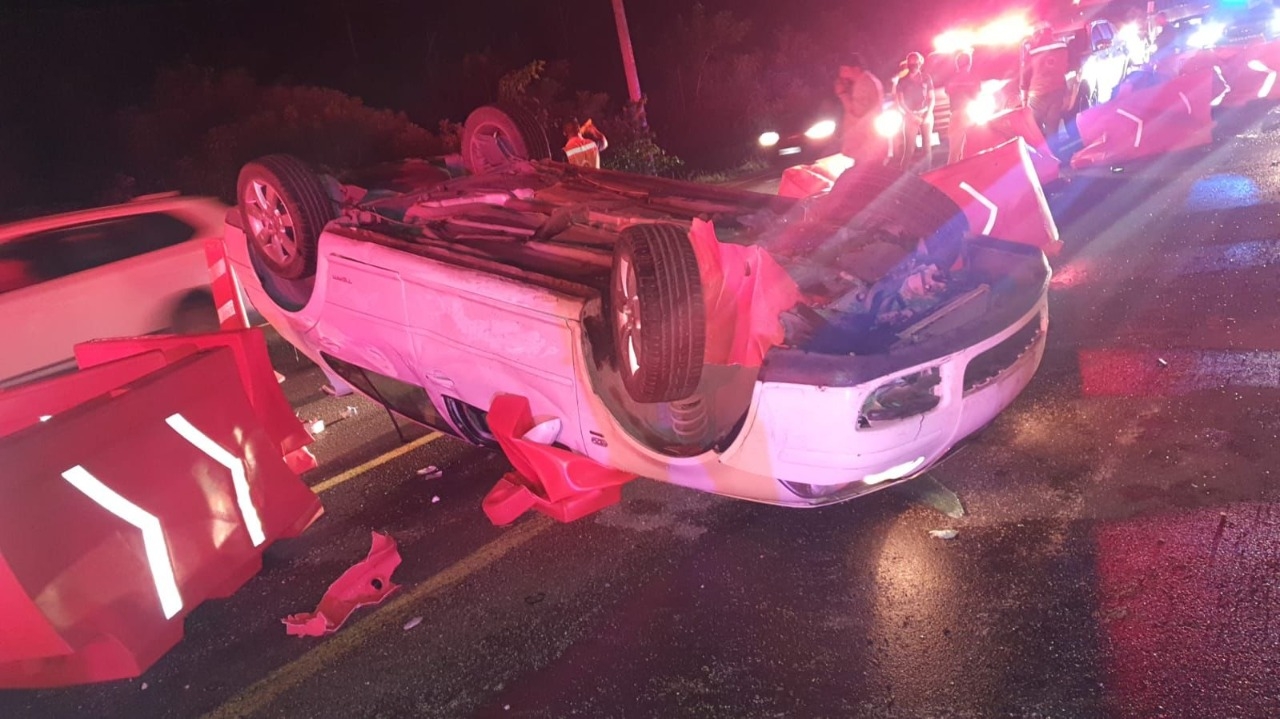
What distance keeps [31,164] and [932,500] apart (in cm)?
2393

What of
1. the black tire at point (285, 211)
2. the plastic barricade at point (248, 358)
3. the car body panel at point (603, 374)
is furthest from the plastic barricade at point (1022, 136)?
the plastic barricade at point (248, 358)

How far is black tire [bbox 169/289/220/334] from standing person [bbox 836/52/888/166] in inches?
248

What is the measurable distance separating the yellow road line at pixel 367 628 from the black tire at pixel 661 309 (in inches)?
46.9

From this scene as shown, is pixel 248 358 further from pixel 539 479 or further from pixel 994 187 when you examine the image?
pixel 994 187

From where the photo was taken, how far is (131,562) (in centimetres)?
338

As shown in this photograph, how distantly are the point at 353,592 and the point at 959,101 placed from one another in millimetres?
8266

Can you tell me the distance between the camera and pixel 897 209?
420 cm

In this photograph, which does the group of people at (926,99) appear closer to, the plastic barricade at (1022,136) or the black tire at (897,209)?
the plastic barricade at (1022,136)

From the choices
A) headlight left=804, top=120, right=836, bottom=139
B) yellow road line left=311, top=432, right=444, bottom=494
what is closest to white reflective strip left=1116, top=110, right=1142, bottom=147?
headlight left=804, top=120, right=836, bottom=139

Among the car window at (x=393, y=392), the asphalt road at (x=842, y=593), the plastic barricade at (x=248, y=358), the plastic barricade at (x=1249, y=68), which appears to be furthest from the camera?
the plastic barricade at (x=1249, y=68)

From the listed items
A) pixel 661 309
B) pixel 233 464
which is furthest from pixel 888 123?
pixel 233 464

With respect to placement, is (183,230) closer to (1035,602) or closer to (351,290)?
(351,290)

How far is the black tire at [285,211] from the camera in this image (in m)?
4.66

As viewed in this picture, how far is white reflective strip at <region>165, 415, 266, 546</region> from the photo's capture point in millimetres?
3705
